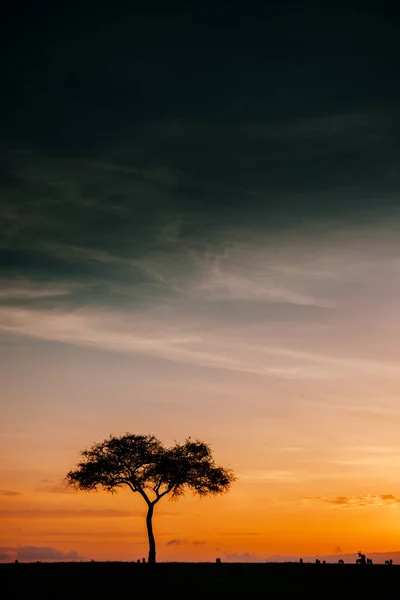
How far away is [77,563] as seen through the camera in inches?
3558

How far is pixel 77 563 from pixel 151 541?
11817 mm
